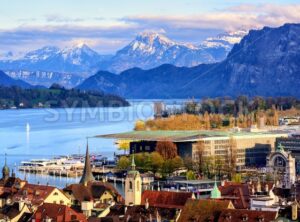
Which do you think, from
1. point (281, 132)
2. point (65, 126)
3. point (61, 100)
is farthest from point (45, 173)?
point (61, 100)

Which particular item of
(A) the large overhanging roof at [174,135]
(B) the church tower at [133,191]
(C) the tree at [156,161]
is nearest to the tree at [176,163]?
(C) the tree at [156,161]

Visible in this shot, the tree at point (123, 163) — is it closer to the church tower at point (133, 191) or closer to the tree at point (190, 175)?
the tree at point (190, 175)

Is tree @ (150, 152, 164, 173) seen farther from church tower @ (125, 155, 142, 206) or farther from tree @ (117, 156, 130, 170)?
church tower @ (125, 155, 142, 206)

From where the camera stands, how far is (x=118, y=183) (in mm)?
47125

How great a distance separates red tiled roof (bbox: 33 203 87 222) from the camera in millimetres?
23719

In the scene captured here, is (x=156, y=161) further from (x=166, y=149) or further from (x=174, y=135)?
(x=174, y=135)

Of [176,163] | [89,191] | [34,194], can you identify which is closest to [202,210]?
[34,194]

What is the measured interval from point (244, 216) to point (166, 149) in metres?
32.5

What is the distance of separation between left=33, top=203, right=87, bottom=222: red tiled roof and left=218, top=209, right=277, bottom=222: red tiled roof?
4.39 m

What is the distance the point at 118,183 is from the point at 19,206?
21.5m

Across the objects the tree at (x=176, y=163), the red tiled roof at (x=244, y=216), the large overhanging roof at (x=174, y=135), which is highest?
the red tiled roof at (x=244, y=216)

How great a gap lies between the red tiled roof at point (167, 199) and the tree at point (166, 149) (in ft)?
84.4

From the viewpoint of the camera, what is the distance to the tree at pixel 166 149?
53.7 meters

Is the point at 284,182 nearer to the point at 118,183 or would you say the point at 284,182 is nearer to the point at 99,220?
the point at 118,183
